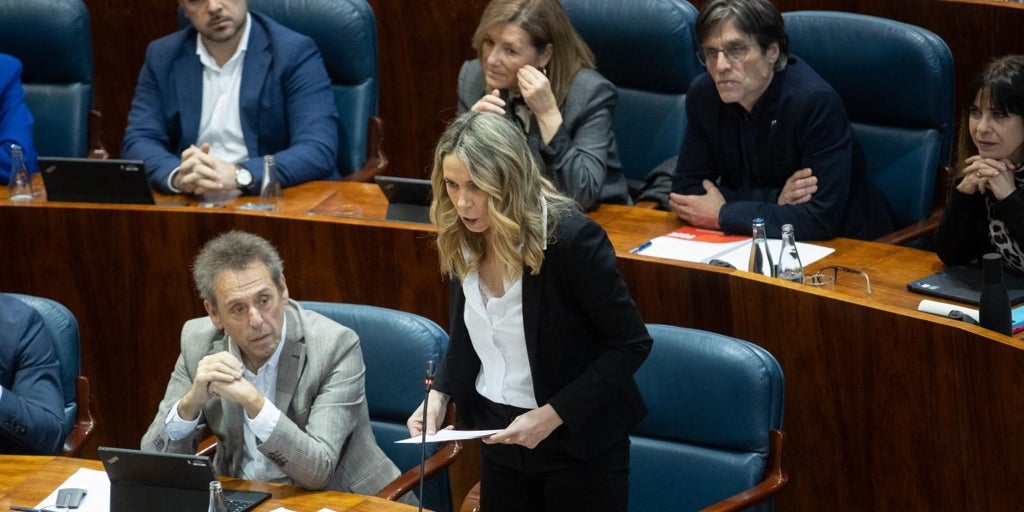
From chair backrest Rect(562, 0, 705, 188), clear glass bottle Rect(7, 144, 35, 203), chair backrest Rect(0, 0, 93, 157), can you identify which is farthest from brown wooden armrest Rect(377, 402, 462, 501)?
chair backrest Rect(0, 0, 93, 157)

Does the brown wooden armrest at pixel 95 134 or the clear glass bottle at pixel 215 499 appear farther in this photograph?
the brown wooden armrest at pixel 95 134

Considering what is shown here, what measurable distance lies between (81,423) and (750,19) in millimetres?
1688

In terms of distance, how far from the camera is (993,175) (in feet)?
9.54

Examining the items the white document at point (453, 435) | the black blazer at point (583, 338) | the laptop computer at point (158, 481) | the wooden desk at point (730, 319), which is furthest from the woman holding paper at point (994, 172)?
the laptop computer at point (158, 481)

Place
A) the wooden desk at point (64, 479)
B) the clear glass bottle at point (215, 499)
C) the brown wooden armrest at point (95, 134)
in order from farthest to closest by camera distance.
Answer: the brown wooden armrest at point (95, 134), the wooden desk at point (64, 479), the clear glass bottle at point (215, 499)

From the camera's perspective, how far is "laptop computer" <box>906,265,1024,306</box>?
2840 millimetres

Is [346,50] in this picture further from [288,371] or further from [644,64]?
[288,371]

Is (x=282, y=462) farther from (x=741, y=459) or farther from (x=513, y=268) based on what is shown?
(x=741, y=459)

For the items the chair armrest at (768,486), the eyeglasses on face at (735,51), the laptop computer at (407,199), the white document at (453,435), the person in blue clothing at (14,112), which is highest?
the eyeglasses on face at (735,51)

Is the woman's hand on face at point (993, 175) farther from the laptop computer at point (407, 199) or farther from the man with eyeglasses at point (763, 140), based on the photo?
the laptop computer at point (407, 199)

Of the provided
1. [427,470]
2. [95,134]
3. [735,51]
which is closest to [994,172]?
[735,51]

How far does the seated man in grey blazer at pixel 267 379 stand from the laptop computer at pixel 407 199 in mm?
675

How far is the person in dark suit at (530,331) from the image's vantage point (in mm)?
2293

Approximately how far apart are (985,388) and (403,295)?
4.44 ft
